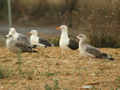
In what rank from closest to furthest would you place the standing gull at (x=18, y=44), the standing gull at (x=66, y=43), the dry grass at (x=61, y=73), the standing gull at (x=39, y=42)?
1. the dry grass at (x=61, y=73)
2. the standing gull at (x=18, y=44)
3. the standing gull at (x=66, y=43)
4. the standing gull at (x=39, y=42)

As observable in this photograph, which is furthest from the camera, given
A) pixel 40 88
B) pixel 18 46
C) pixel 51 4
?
pixel 51 4

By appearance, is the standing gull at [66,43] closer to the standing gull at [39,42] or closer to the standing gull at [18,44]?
the standing gull at [18,44]

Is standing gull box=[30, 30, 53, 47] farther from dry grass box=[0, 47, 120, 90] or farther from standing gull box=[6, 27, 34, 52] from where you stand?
dry grass box=[0, 47, 120, 90]

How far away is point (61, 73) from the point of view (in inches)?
263

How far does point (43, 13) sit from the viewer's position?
25047 mm

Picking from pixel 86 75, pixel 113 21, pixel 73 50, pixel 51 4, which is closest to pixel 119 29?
pixel 113 21

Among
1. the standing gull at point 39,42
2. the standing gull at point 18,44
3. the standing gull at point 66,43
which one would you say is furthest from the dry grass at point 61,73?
the standing gull at point 39,42

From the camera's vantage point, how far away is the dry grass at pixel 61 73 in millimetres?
5709

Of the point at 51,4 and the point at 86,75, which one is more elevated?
the point at 51,4

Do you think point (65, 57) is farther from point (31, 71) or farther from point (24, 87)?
point (24, 87)

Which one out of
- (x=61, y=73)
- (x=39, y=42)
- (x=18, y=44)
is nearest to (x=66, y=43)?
(x=18, y=44)

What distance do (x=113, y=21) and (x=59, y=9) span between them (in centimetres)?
1114

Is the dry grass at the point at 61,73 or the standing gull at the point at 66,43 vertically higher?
the standing gull at the point at 66,43

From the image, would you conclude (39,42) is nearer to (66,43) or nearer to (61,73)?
(66,43)
